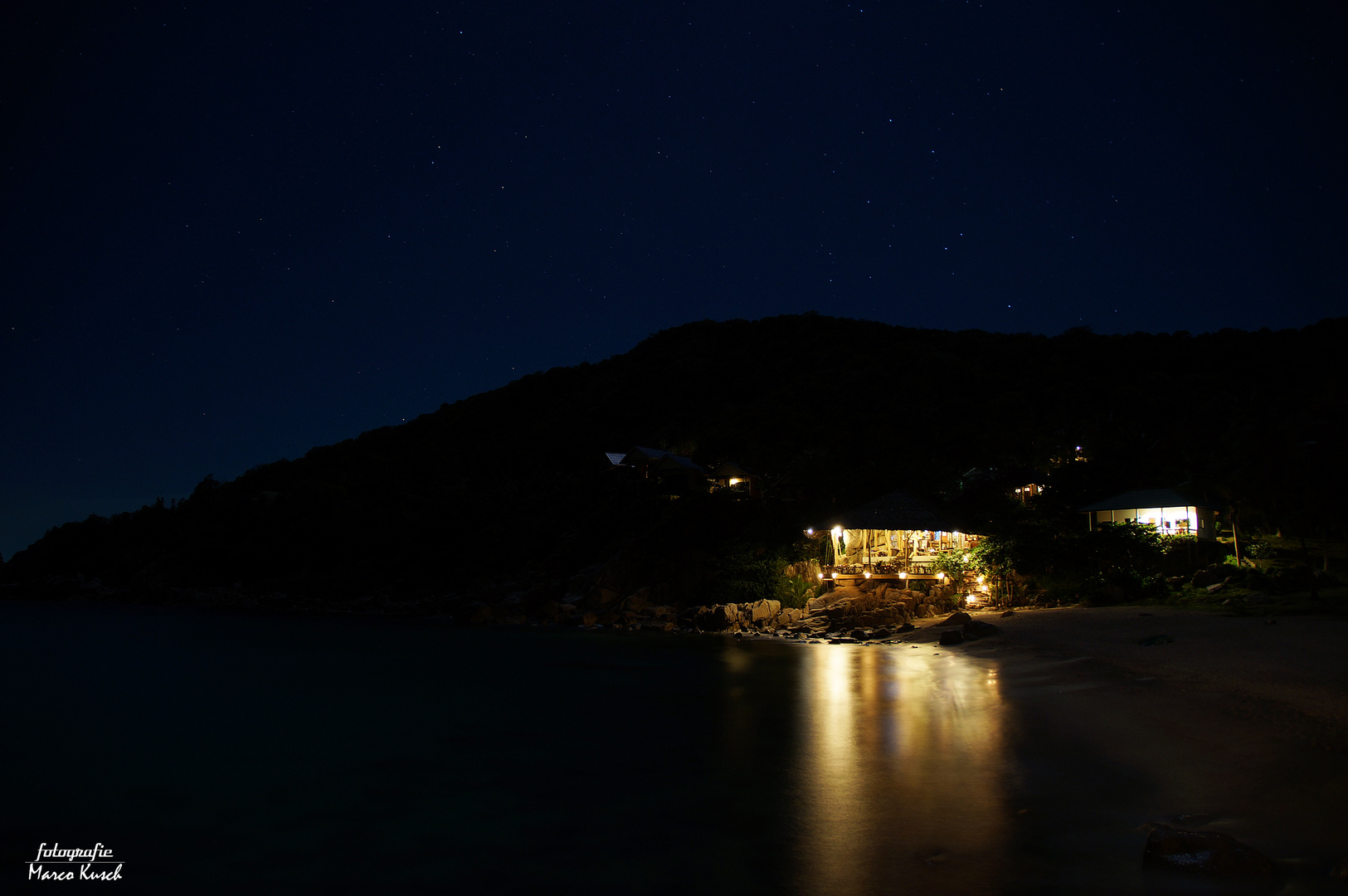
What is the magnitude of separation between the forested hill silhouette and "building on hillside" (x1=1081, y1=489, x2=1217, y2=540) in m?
0.76

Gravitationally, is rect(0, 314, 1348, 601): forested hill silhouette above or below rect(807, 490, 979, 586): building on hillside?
above

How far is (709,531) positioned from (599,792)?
22780 mm

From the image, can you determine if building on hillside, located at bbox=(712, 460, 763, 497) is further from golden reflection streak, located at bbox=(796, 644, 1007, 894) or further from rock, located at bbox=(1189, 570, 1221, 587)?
golden reflection streak, located at bbox=(796, 644, 1007, 894)

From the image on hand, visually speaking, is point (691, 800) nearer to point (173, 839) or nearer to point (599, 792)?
point (599, 792)

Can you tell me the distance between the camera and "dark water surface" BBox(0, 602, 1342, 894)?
5605mm

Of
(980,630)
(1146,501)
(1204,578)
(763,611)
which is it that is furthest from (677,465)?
(1204,578)

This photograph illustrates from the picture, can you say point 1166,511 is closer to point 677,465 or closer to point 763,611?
point 763,611

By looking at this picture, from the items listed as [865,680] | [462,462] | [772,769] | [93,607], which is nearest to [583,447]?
[462,462]

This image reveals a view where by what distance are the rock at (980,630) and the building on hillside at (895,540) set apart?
18.6 feet

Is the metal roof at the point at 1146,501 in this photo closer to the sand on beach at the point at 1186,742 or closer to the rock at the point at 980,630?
the sand on beach at the point at 1186,742

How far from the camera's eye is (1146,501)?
75.6ft

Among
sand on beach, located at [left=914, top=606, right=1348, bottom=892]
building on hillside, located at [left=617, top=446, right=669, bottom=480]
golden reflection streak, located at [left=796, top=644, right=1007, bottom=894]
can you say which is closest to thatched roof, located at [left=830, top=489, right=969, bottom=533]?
sand on beach, located at [left=914, top=606, right=1348, bottom=892]

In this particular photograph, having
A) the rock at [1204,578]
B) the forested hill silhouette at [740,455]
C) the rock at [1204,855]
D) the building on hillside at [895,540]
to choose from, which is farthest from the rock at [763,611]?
the rock at [1204,855]

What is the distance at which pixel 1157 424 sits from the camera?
32.9 m
